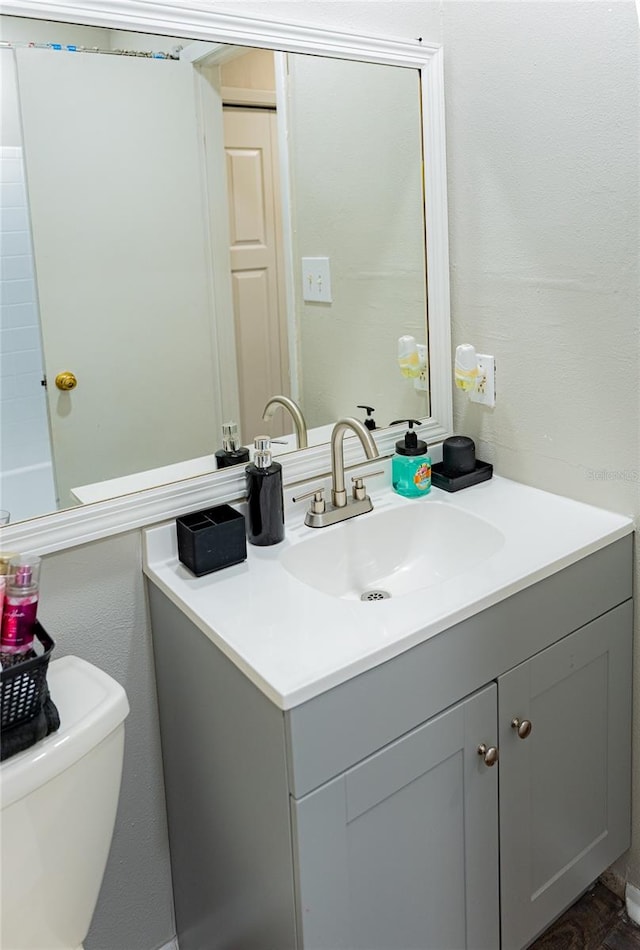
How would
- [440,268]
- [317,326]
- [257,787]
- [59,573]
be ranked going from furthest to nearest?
[440,268] → [317,326] → [59,573] → [257,787]

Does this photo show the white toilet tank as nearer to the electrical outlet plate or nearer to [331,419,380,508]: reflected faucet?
[331,419,380,508]: reflected faucet

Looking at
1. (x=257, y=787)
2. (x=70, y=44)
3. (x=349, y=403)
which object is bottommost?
(x=257, y=787)

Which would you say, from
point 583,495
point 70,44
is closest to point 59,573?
point 70,44

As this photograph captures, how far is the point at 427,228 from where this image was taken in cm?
170

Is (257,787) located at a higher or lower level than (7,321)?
lower

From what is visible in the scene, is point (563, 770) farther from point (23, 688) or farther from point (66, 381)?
point (66, 381)

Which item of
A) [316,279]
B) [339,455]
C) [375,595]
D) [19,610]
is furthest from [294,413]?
[19,610]

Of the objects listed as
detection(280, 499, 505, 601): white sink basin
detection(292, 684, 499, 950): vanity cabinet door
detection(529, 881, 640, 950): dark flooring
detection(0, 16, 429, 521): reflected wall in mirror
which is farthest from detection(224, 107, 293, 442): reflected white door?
detection(529, 881, 640, 950): dark flooring

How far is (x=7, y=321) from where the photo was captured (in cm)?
125

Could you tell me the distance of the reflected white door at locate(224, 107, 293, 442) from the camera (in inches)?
56.5

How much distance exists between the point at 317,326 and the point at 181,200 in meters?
0.36

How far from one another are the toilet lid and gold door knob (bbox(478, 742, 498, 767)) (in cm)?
56

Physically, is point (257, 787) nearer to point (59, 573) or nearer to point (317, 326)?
point (59, 573)

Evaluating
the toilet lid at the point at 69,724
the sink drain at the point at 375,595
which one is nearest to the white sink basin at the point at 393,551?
the sink drain at the point at 375,595
